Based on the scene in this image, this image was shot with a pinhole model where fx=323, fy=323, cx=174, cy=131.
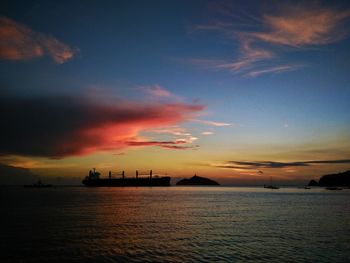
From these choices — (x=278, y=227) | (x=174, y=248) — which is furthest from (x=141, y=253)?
(x=278, y=227)

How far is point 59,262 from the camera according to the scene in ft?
77.6

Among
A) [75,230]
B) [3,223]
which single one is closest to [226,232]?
[75,230]

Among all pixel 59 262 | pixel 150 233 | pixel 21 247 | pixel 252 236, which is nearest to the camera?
pixel 59 262

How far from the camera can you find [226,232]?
1480 inches

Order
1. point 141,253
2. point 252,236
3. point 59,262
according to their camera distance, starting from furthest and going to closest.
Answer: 1. point 252,236
2. point 141,253
3. point 59,262

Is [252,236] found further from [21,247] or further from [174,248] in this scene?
[21,247]

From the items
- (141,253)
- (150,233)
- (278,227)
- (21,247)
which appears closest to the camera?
(141,253)

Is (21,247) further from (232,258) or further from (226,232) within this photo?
(226,232)

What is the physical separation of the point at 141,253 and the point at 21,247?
10907 mm

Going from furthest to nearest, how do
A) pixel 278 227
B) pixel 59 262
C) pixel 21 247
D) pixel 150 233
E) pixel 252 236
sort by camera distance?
pixel 278 227 < pixel 150 233 < pixel 252 236 < pixel 21 247 < pixel 59 262

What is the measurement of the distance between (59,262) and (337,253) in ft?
73.0

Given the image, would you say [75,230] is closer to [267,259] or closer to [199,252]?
[199,252]

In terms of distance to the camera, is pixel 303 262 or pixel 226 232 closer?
pixel 303 262

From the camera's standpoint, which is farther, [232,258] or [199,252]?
[199,252]
